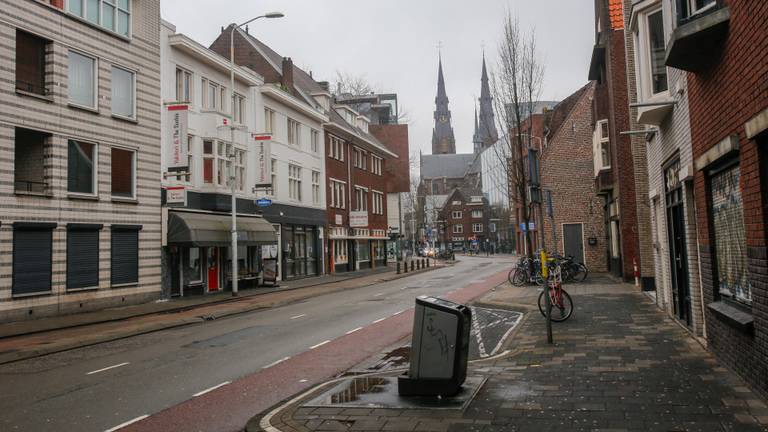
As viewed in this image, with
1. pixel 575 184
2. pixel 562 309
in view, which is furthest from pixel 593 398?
pixel 575 184

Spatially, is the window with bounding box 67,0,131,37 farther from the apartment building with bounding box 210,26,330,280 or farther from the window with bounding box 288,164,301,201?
the window with bounding box 288,164,301,201

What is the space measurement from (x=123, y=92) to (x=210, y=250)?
295 inches

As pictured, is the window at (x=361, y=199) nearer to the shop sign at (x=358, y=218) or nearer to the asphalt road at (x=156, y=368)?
the shop sign at (x=358, y=218)

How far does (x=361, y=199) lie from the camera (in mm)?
45281

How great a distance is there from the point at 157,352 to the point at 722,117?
984cm

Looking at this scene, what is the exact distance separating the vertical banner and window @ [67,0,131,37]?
305 centimetres

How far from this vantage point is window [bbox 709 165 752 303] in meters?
6.75

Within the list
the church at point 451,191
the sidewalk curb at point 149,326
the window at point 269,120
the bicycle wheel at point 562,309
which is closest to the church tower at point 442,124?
the church at point 451,191

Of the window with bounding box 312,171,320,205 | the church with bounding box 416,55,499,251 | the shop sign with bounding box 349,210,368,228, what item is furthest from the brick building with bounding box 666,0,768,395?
the church with bounding box 416,55,499,251

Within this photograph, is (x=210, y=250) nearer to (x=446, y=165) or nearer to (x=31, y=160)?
(x=31, y=160)

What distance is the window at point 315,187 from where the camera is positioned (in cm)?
3709

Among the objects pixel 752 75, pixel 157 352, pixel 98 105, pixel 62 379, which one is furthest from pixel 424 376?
pixel 98 105

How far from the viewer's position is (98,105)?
19.6 metres

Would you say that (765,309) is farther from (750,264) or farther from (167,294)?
(167,294)
